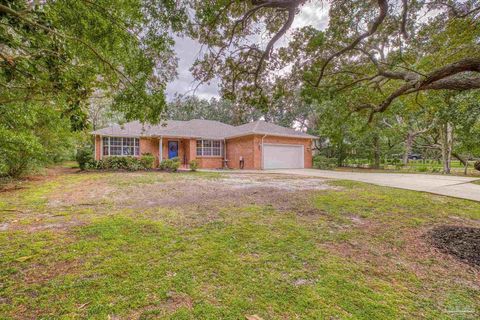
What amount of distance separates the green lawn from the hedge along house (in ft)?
41.8

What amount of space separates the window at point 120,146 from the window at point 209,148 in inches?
198

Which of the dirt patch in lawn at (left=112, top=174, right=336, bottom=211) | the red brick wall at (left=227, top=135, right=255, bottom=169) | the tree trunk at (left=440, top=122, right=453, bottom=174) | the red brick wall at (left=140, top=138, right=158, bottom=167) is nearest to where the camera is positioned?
the dirt patch in lawn at (left=112, top=174, right=336, bottom=211)

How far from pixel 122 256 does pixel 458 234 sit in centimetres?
551

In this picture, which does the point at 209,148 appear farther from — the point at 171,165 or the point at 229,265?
the point at 229,265

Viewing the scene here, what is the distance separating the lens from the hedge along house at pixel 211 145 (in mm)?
17766

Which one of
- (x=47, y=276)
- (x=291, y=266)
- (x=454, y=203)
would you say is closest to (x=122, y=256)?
(x=47, y=276)

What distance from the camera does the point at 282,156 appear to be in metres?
19.4

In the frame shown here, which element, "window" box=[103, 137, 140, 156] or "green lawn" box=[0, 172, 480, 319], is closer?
"green lawn" box=[0, 172, 480, 319]

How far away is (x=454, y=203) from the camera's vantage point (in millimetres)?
6281

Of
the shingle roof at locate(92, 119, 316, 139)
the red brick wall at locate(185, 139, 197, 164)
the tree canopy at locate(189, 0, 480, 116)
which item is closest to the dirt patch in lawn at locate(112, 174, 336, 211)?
the tree canopy at locate(189, 0, 480, 116)

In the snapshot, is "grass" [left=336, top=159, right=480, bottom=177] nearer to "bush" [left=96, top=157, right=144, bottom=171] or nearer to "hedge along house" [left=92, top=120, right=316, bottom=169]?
"hedge along house" [left=92, top=120, right=316, bottom=169]

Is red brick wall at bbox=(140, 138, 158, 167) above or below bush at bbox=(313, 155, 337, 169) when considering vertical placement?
above

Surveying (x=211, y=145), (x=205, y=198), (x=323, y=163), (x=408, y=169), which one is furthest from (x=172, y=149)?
(x=408, y=169)

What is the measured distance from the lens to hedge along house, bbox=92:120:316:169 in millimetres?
17766
